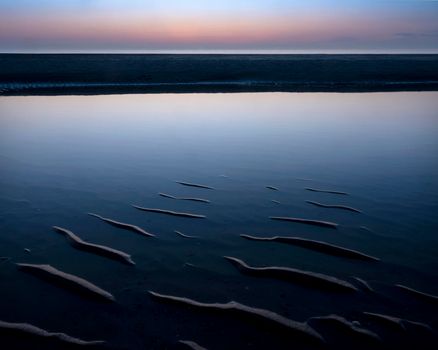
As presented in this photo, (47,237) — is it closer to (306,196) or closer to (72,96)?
(306,196)

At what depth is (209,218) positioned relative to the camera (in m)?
5.71

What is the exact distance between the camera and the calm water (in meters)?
3.62

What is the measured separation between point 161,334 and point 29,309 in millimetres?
1196

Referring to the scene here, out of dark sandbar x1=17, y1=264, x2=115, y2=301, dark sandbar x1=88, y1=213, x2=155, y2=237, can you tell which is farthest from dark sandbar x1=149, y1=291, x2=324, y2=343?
dark sandbar x1=88, y1=213, x2=155, y2=237

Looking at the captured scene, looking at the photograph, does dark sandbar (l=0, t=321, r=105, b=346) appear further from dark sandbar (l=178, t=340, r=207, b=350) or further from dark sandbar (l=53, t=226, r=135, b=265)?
dark sandbar (l=53, t=226, r=135, b=265)

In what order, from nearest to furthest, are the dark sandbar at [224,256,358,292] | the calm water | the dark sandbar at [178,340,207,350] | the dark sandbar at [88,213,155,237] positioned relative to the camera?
the dark sandbar at [178,340,207,350] < the calm water < the dark sandbar at [224,256,358,292] < the dark sandbar at [88,213,155,237]

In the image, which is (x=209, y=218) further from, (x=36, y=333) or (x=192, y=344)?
(x=36, y=333)

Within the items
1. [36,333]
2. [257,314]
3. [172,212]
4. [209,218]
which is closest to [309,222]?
[209,218]

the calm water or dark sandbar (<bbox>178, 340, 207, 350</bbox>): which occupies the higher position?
the calm water

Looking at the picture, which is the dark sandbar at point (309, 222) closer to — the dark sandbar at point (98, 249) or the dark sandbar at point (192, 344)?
the dark sandbar at point (98, 249)

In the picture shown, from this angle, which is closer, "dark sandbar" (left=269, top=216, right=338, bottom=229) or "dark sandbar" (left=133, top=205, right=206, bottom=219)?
"dark sandbar" (left=269, top=216, right=338, bottom=229)

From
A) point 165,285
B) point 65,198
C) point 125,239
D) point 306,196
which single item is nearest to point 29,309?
point 165,285

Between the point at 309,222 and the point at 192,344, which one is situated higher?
the point at 309,222

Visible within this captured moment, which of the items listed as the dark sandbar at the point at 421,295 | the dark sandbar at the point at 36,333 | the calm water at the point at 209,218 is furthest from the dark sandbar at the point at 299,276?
the dark sandbar at the point at 36,333
